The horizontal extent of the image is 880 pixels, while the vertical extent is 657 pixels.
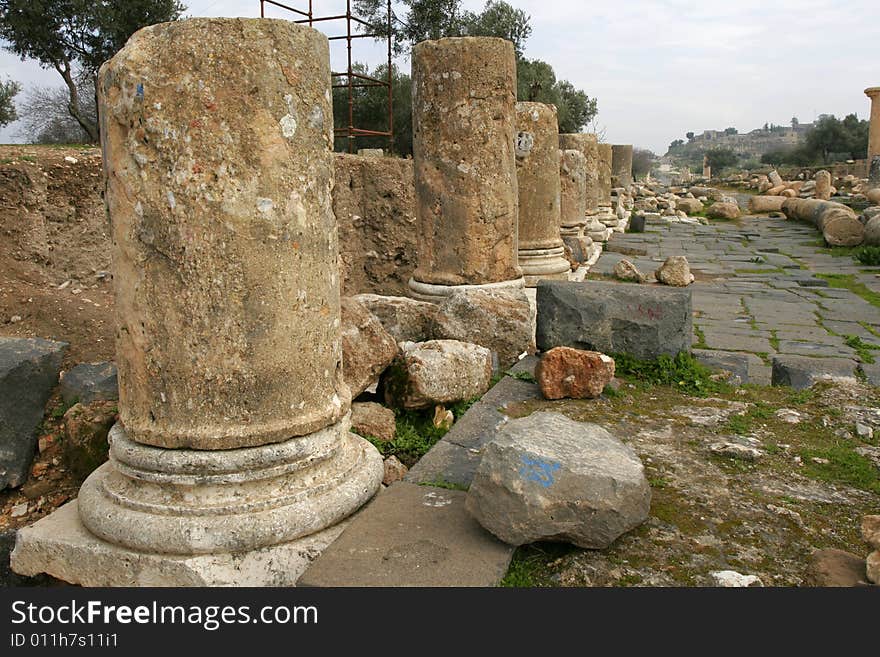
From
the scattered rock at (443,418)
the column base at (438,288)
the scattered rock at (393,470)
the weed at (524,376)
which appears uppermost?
the column base at (438,288)

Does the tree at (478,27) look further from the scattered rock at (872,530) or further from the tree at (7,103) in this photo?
the scattered rock at (872,530)

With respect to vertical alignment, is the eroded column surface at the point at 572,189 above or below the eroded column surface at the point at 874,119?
below

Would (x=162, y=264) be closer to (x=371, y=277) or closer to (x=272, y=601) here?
(x=272, y=601)

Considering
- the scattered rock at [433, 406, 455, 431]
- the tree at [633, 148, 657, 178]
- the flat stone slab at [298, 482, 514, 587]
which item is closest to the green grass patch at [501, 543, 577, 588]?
the flat stone slab at [298, 482, 514, 587]

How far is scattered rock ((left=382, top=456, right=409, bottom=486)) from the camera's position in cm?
382

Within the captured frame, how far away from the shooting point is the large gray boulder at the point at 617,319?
515 centimetres

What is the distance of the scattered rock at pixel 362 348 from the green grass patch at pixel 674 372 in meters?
1.66

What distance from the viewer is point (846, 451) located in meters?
3.71

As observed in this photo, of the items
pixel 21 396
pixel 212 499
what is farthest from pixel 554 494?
pixel 21 396

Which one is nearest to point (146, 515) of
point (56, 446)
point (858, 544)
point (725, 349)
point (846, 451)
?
point (56, 446)

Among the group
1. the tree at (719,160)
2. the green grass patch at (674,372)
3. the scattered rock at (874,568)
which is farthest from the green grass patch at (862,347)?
the tree at (719,160)

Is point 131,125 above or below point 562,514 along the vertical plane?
above

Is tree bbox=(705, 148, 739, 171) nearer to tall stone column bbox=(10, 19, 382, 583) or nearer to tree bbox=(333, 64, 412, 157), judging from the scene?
tree bbox=(333, 64, 412, 157)

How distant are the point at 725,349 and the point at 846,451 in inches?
127
